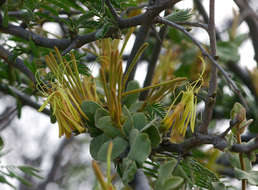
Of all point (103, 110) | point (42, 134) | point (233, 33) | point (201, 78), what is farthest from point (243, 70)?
point (42, 134)

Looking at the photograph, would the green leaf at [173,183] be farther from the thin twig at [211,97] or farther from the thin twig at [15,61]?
the thin twig at [15,61]

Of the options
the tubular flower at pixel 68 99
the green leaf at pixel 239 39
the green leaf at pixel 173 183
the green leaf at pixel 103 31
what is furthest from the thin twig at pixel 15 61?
the green leaf at pixel 239 39

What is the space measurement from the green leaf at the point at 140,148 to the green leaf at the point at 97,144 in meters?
0.09

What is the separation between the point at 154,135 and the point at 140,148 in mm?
37

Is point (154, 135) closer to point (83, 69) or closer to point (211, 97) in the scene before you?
point (211, 97)

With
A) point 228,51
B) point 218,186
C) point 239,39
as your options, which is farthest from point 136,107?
point 239,39

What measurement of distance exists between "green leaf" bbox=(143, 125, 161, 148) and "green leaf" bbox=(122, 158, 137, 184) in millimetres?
50

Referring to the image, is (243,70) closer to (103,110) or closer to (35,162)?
(103,110)

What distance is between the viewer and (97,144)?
22.6 inches

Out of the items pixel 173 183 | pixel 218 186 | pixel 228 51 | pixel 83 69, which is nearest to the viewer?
pixel 173 183

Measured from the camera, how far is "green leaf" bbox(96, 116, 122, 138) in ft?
1.80

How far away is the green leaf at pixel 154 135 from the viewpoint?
0.52 m

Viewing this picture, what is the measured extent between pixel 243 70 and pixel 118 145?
1.04 metres

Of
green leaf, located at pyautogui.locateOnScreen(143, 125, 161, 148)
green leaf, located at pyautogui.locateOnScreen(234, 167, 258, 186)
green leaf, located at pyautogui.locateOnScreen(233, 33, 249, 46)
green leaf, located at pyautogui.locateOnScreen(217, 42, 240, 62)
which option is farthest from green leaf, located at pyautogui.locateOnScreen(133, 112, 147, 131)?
green leaf, located at pyautogui.locateOnScreen(233, 33, 249, 46)
